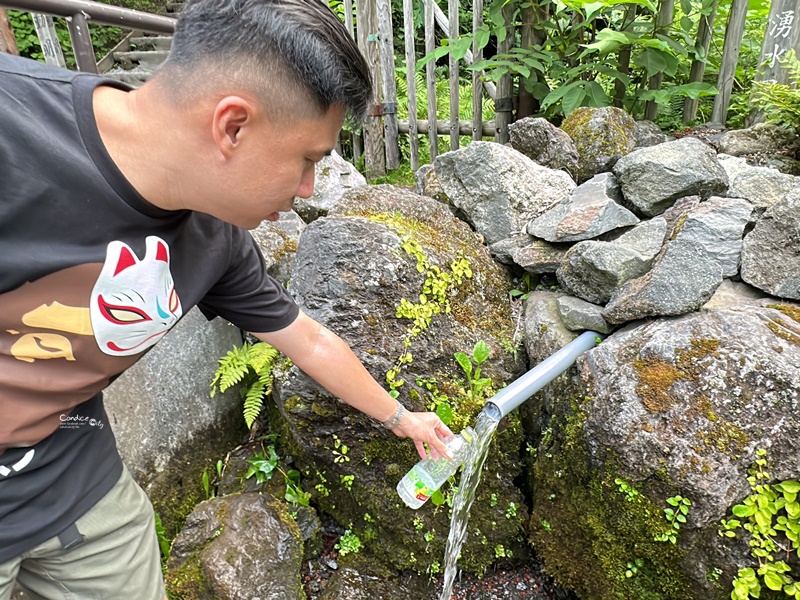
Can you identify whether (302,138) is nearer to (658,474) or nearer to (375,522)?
(658,474)

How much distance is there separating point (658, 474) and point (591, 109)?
250cm

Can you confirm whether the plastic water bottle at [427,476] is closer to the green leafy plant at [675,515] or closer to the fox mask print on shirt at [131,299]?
the green leafy plant at [675,515]

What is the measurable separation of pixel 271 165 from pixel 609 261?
1847 mm

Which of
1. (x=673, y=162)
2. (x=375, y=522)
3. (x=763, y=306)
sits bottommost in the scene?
(x=375, y=522)

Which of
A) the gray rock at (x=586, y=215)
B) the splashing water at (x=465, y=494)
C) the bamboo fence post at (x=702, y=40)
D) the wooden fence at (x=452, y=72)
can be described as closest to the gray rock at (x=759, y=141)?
the wooden fence at (x=452, y=72)

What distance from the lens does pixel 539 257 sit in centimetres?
291

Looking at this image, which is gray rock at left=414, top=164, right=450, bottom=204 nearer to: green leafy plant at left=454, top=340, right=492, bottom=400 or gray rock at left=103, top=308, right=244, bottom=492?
green leafy plant at left=454, top=340, right=492, bottom=400

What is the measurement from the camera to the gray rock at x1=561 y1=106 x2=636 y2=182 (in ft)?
11.0

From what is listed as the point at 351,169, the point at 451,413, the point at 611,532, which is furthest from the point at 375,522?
the point at 351,169

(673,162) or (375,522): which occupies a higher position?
(673,162)

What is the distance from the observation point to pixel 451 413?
2457 millimetres

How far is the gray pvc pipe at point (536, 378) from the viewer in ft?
7.16

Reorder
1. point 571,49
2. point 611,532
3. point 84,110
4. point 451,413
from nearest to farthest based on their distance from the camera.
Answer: point 84,110, point 611,532, point 451,413, point 571,49

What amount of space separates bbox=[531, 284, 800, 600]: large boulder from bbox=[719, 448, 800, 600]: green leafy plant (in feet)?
0.09
